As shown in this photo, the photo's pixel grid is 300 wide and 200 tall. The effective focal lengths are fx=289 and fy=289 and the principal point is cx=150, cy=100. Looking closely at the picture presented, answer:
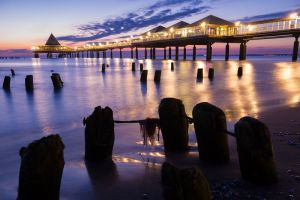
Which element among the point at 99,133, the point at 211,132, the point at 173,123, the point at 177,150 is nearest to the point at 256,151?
the point at 211,132

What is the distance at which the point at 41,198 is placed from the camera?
333cm

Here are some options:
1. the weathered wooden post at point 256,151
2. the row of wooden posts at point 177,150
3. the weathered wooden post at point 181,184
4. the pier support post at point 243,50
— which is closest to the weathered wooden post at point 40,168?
the row of wooden posts at point 177,150

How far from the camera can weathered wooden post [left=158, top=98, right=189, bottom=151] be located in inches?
203

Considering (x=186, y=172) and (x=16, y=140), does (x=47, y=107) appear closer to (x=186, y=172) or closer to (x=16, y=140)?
(x=16, y=140)

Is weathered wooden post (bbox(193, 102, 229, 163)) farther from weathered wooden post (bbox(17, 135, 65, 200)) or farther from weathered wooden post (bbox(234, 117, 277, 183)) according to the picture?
weathered wooden post (bbox(17, 135, 65, 200))

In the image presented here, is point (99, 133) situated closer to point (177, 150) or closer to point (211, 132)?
point (177, 150)

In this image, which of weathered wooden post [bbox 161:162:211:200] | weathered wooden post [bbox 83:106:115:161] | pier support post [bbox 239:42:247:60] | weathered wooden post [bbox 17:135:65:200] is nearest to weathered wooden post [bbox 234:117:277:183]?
weathered wooden post [bbox 161:162:211:200]

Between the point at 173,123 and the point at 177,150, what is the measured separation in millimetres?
609

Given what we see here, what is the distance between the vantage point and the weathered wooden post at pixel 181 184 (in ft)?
8.59

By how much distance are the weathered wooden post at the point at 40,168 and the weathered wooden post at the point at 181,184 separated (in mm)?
1388

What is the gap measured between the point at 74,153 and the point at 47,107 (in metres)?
7.73

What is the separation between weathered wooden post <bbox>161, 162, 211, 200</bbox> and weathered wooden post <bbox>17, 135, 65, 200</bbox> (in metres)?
1.39

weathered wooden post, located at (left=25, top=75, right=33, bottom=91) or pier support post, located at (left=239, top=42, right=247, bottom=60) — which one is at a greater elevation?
pier support post, located at (left=239, top=42, right=247, bottom=60)

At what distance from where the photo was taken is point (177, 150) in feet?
18.1
